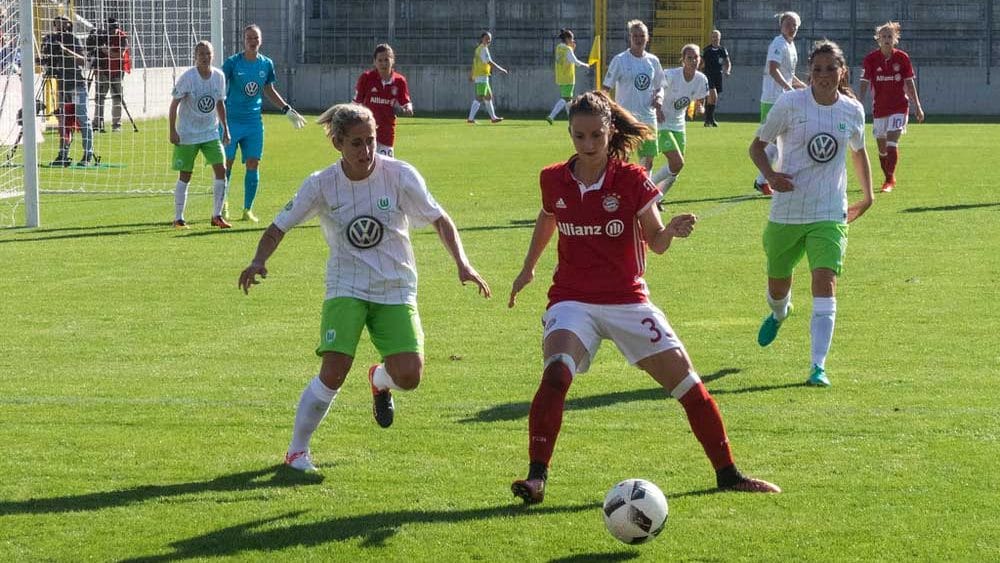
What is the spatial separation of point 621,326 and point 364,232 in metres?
1.30

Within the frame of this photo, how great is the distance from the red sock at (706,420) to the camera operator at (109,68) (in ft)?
68.6

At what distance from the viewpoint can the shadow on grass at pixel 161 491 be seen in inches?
246

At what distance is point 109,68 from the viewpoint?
27141 mm

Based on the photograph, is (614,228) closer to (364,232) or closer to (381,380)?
(364,232)

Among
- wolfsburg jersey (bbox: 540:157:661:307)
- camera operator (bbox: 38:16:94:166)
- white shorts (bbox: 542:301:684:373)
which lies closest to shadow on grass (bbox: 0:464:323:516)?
white shorts (bbox: 542:301:684:373)

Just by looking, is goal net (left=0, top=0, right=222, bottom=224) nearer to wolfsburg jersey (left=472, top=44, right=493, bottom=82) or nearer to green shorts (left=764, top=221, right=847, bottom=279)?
wolfsburg jersey (left=472, top=44, right=493, bottom=82)

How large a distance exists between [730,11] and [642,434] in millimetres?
38247

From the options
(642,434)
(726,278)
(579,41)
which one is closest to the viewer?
(642,434)

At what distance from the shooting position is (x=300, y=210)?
22.0ft

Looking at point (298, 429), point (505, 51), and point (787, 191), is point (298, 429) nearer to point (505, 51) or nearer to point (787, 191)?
point (787, 191)

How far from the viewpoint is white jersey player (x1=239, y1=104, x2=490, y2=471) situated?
665 cm

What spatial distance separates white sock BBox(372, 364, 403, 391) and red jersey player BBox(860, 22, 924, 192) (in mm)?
13475

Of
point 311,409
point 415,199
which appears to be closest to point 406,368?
point 311,409

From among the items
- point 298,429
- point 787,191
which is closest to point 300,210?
point 298,429
